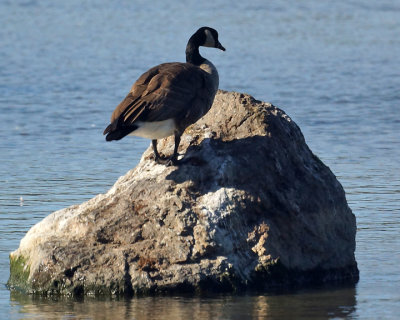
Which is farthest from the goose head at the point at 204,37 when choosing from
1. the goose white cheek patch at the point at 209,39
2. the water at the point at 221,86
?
the water at the point at 221,86

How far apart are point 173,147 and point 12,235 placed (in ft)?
6.63

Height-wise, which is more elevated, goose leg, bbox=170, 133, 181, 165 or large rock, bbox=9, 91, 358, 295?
goose leg, bbox=170, 133, 181, 165

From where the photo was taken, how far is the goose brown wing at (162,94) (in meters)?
7.70

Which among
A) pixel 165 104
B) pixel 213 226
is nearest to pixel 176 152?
pixel 165 104

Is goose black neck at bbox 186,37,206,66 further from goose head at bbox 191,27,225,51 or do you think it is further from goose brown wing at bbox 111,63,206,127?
goose brown wing at bbox 111,63,206,127

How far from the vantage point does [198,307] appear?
7.17 meters

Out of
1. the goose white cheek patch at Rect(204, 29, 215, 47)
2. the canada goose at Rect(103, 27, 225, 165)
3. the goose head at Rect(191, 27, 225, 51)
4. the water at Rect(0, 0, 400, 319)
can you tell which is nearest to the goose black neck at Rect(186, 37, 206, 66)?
the goose head at Rect(191, 27, 225, 51)

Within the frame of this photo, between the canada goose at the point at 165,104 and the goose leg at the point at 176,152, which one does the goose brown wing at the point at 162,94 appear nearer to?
the canada goose at the point at 165,104

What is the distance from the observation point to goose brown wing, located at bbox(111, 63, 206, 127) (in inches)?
303

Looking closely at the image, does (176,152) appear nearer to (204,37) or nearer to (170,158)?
(170,158)

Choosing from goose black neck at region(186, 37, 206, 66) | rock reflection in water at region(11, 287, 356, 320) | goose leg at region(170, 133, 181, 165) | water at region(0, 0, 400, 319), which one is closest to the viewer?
rock reflection in water at region(11, 287, 356, 320)

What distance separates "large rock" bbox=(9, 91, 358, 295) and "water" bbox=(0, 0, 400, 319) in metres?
0.22

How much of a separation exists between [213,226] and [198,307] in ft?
2.39

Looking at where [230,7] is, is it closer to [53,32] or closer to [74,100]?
[53,32]
